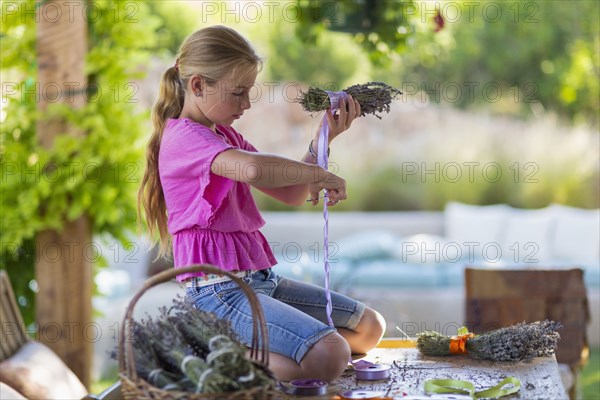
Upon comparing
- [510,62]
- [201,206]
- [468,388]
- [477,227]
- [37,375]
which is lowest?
[37,375]

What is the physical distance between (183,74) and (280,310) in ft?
2.44

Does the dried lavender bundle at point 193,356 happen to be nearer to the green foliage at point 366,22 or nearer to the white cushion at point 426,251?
the green foliage at point 366,22

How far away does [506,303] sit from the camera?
161 inches

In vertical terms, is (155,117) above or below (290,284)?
above

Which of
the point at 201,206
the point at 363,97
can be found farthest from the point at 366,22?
the point at 201,206

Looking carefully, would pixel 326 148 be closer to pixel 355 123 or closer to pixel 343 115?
pixel 343 115

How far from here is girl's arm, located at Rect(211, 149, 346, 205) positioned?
2.33 metres

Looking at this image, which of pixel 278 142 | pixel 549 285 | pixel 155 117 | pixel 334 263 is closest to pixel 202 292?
pixel 155 117

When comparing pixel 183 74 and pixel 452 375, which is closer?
pixel 452 375

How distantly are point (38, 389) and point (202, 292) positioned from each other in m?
1.13

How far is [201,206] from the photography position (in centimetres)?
250

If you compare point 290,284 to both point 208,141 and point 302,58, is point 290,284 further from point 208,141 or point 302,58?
point 302,58

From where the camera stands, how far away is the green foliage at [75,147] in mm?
4125

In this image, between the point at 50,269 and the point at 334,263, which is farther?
the point at 334,263
